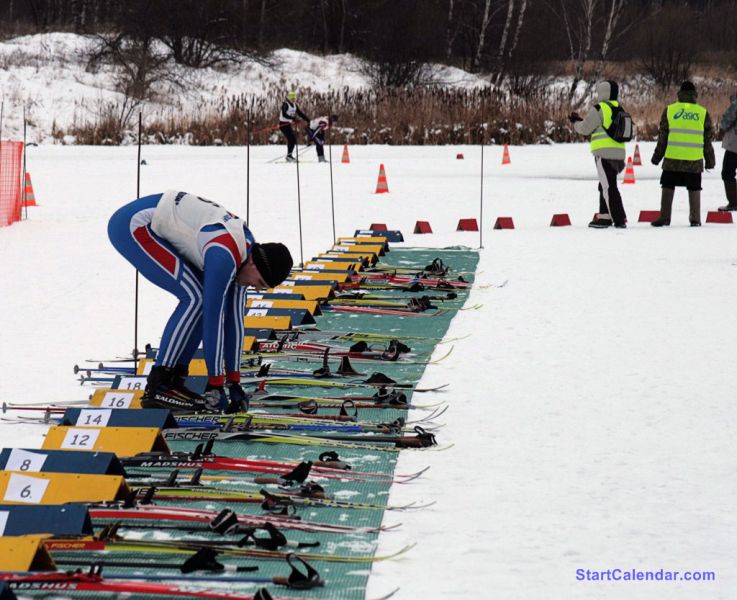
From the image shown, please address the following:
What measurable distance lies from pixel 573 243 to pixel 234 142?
51.4ft

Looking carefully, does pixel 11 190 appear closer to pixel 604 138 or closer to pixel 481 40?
pixel 604 138

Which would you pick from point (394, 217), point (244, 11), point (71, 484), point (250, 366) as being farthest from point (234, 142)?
point (71, 484)

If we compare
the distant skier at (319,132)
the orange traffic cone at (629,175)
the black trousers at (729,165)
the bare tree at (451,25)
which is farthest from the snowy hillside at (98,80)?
the black trousers at (729,165)

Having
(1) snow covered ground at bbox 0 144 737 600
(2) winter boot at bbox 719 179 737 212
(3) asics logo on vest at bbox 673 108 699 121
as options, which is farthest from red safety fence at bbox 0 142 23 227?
(2) winter boot at bbox 719 179 737 212

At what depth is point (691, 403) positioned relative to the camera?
19.9 ft

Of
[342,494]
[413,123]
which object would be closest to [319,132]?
[413,123]

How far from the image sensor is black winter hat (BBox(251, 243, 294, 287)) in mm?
5285

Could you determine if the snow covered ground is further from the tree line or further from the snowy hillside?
the tree line

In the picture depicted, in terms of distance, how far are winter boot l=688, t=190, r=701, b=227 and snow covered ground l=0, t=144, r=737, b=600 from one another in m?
0.32

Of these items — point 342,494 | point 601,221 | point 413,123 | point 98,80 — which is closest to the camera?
point 342,494

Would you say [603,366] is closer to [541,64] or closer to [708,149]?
[708,149]

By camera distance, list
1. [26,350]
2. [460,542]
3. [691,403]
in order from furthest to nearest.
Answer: [26,350] < [691,403] < [460,542]

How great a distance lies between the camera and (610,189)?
45.4ft

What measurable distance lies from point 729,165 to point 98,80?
1024 inches
